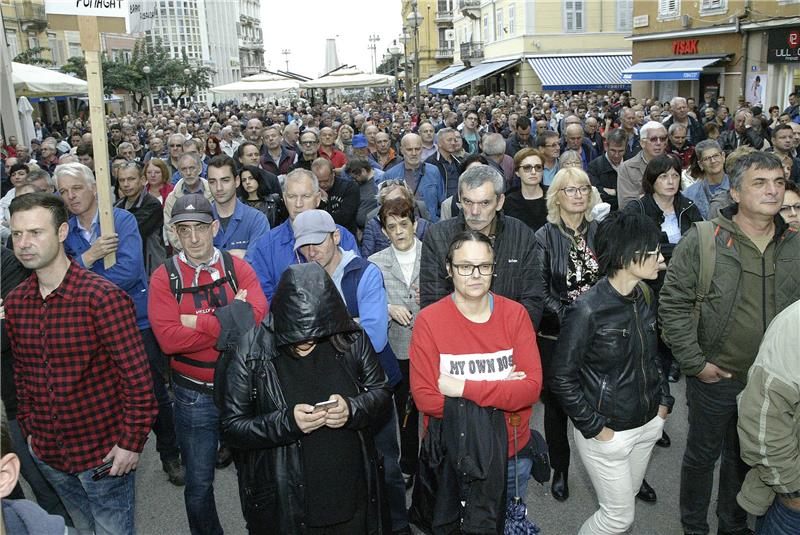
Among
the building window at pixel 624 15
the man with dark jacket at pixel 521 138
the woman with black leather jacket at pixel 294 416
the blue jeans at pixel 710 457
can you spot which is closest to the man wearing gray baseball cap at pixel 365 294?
the woman with black leather jacket at pixel 294 416

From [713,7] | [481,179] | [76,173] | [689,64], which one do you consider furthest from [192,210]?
[689,64]

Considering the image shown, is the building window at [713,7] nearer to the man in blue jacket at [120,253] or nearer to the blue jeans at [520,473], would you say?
the man in blue jacket at [120,253]

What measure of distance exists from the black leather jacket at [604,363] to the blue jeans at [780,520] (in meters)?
0.62

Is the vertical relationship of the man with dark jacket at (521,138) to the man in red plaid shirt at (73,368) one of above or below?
above

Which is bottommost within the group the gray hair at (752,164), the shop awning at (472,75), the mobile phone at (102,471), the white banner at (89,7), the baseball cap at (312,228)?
the mobile phone at (102,471)

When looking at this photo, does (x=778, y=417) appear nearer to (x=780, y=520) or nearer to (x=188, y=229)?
(x=780, y=520)

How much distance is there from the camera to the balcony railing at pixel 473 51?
4903cm

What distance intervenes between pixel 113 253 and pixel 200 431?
1.25 meters

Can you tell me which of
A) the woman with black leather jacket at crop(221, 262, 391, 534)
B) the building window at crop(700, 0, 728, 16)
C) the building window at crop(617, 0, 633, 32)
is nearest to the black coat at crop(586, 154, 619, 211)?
the woman with black leather jacket at crop(221, 262, 391, 534)

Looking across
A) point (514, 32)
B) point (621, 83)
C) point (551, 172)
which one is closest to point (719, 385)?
point (551, 172)

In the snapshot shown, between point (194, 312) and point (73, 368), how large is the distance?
2.56ft

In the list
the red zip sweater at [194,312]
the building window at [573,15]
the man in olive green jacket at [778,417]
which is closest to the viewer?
the man in olive green jacket at [778,417]

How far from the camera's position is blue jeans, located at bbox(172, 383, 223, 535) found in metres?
3.57

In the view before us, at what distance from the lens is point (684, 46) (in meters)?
26.8
